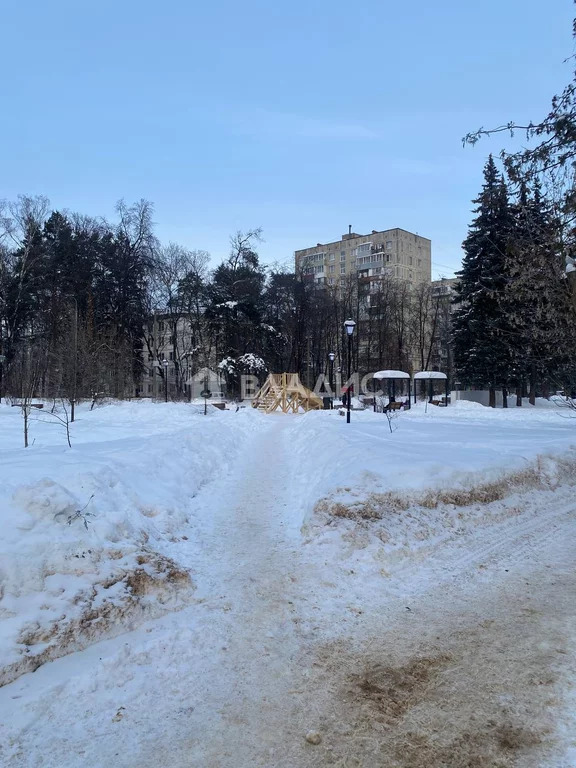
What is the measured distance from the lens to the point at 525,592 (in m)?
4.77

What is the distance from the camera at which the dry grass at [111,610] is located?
3.56 meters

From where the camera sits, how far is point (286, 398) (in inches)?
1288

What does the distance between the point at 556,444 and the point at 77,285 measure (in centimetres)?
3944

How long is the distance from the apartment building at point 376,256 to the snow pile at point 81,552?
61720 mm

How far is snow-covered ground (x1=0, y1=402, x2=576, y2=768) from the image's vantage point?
9.19 feet

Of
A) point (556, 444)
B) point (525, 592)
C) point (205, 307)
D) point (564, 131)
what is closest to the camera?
point (525, 592)

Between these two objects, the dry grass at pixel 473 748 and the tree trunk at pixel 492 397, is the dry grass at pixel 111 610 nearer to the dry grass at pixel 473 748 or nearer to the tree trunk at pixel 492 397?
the dry grass at pixel 473 748

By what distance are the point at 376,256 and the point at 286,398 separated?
44.1m

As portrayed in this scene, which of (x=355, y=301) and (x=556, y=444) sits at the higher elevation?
(x=355, y=301)

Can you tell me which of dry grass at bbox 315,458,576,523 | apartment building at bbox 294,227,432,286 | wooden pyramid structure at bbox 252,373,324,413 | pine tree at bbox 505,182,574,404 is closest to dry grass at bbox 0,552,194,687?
dry grass at bbox 315,458,576,523

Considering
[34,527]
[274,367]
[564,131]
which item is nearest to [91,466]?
[34,527]

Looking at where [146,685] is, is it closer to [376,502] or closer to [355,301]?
[376,502]

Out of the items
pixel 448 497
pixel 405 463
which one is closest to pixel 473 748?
pixel 448 497

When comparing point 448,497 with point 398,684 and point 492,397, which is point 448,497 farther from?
point 492,397
